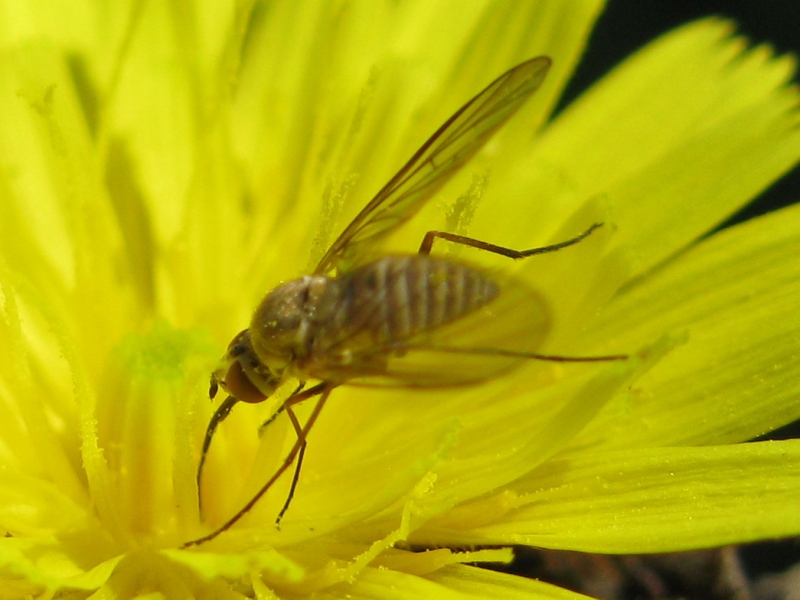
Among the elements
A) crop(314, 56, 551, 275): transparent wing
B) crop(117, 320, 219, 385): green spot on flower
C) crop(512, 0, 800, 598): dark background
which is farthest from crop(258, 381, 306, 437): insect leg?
crop(512, 0, 800, 598): dark background

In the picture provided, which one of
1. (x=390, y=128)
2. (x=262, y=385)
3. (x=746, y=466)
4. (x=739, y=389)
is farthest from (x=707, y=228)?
(x=262, y=385)

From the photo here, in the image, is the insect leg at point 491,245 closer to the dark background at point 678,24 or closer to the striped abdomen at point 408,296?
the striped abdomen at point 408,296

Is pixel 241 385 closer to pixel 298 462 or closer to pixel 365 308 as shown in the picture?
pixel 298 462

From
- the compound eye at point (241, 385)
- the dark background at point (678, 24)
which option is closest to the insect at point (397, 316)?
the compound eye at point (241, 385)

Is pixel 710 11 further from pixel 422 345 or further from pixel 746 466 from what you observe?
pixel 422 345

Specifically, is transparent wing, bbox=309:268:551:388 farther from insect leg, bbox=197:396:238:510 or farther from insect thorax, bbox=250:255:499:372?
insect leg, bbox=197:396:238:510

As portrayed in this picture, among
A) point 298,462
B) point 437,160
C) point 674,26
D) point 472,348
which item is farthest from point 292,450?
point 674,26
